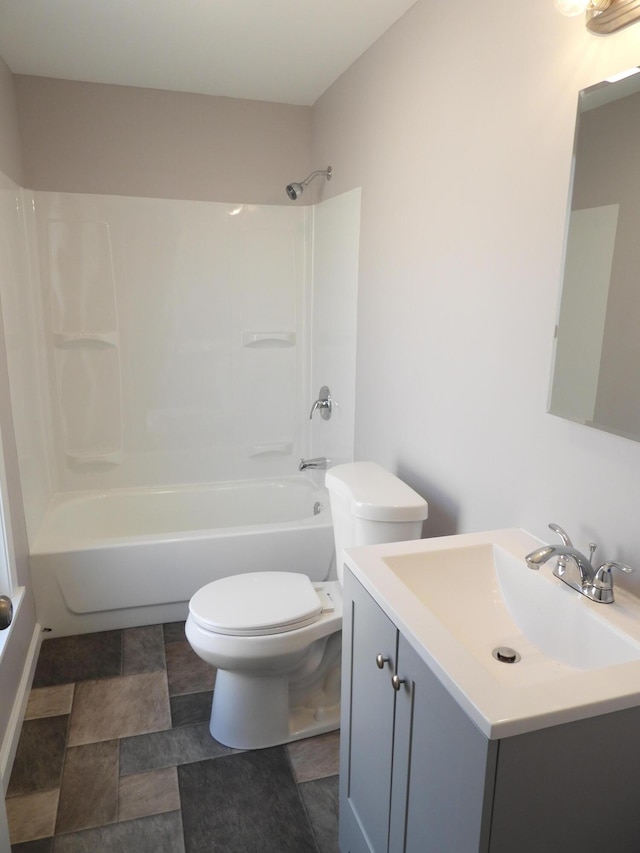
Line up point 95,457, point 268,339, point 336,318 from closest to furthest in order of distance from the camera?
point 336,318 < point 95,457 < point 268,339

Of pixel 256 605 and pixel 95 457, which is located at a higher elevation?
→ pixel 95 457

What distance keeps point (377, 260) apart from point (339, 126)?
0.81 meters

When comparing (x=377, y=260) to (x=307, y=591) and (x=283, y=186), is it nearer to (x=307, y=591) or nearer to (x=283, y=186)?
(x=283, y=186)

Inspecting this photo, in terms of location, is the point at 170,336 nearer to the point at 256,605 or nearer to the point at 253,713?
the point at 256,605

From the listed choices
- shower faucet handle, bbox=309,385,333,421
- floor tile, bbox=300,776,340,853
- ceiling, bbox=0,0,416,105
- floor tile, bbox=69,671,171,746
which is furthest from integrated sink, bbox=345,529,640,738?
ceiling, bbox=0,0,416,105

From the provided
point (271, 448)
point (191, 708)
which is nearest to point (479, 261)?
point (191, 708)

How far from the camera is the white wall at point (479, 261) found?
4.70ft

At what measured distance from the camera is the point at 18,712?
2.15m

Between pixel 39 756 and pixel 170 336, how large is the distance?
2.07m

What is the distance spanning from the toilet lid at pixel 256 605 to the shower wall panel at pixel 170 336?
1.45 meters

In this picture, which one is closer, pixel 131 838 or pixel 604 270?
pixel 604 270

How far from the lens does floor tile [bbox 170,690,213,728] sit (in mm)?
2221

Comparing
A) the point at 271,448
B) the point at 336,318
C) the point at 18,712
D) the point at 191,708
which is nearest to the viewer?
the point at 18,712

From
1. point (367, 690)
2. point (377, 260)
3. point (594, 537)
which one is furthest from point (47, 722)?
point (377, 260)
